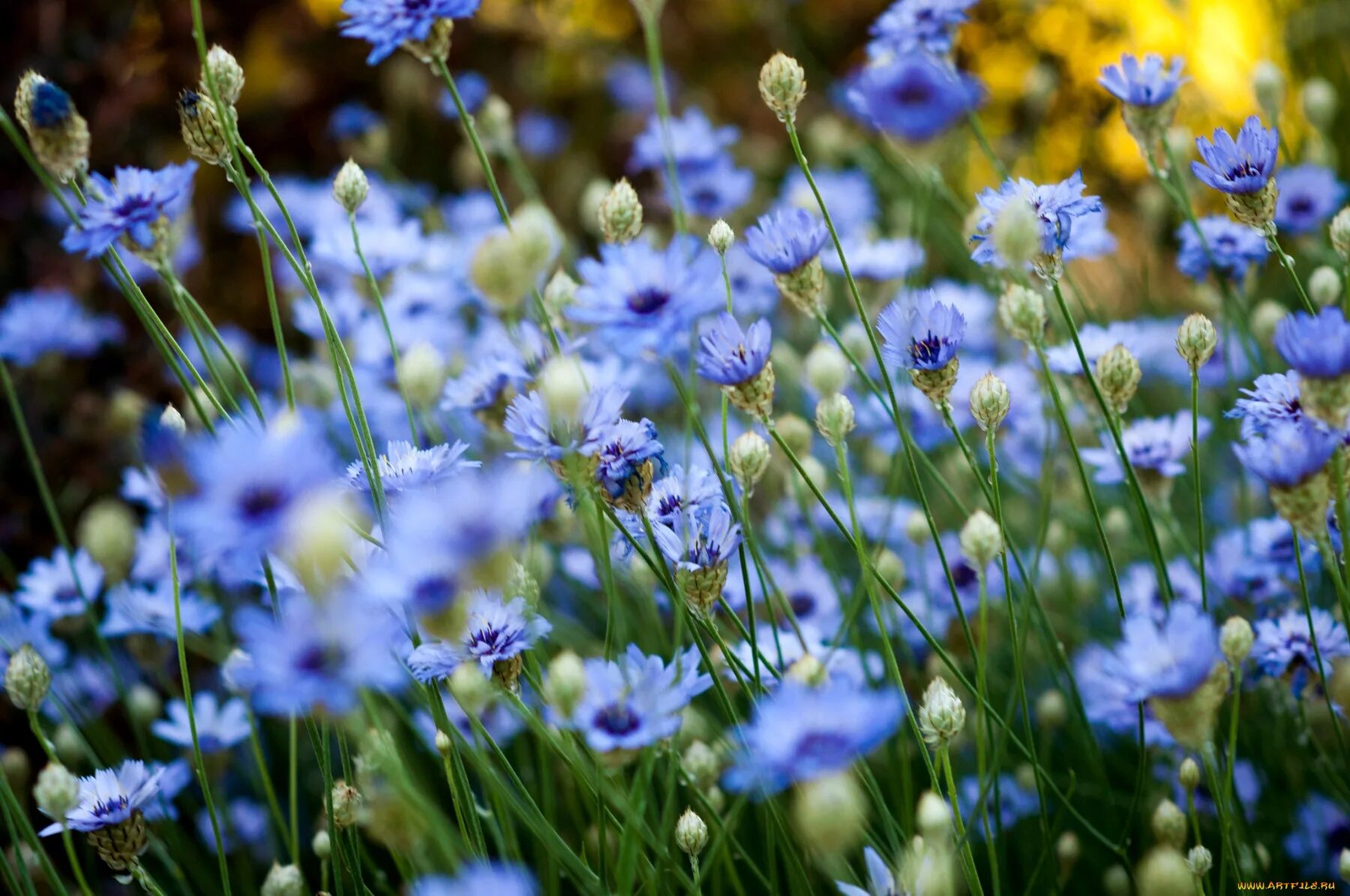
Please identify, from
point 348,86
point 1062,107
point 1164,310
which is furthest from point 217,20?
point 1062,107

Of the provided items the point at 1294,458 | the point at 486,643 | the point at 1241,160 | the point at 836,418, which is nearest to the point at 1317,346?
the point at 1294,458

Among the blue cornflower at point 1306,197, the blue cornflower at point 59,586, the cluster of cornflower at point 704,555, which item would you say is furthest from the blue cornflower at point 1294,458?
the blue cornflower at point 59,586

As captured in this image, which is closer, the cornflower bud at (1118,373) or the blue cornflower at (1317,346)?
the blue cornflower at (1317,346)

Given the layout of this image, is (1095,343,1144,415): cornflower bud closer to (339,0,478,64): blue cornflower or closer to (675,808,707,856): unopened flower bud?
(675,808,707,856): unopened flower bud

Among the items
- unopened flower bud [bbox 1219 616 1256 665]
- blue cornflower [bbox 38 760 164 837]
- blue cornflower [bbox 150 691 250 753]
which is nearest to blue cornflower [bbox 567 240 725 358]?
unopened flower bud [bbox 1219 616 1256 665]

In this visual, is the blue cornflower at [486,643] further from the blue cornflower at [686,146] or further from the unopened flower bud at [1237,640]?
the blue cornflower at [686,146]

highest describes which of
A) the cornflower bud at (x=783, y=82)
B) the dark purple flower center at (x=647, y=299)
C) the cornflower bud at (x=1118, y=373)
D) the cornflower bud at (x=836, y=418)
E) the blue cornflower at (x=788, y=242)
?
the cornflower bud at (x=783, y=82)
